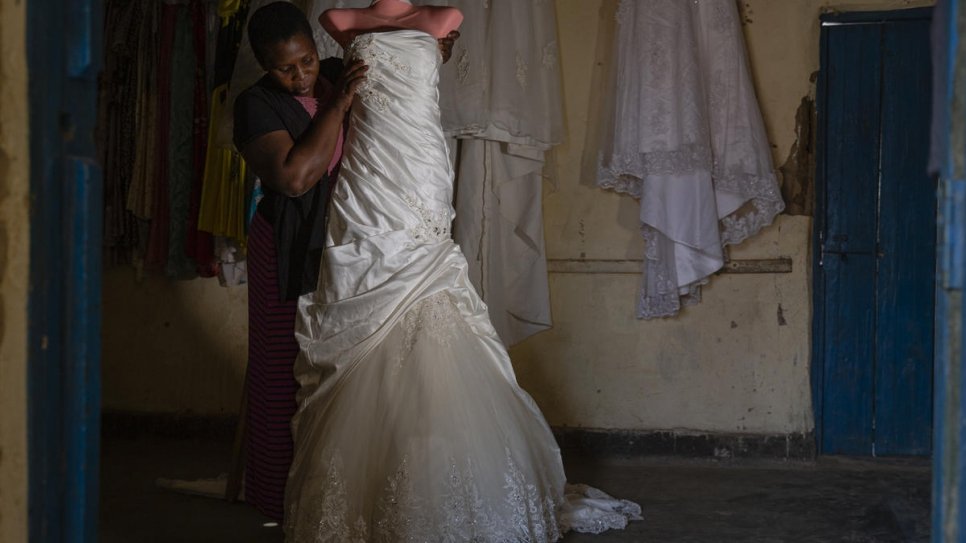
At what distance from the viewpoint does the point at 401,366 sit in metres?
3.46

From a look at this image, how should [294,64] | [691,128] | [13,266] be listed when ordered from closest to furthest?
[13,266] < [294,64] < [691,128]

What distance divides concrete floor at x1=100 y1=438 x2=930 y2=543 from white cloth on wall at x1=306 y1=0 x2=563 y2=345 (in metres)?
0.88

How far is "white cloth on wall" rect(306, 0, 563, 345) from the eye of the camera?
15.7 ft

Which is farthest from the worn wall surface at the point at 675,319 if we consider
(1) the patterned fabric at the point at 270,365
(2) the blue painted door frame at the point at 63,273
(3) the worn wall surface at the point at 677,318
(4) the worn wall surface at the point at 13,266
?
(4) the worn wall surface at the point at 13,266

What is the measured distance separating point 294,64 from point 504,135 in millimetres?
1499

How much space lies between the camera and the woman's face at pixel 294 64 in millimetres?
3537

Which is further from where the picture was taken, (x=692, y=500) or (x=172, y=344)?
(x=172, y=344)

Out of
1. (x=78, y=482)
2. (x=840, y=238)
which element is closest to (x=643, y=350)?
(x=840, y=238)

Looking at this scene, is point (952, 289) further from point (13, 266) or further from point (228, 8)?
point (228, 8)

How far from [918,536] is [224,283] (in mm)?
3500

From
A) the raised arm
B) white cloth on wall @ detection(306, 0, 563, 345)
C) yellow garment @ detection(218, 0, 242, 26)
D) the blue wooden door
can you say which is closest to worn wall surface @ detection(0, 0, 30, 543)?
the raised arm

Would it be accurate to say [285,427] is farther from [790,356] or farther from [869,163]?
[869,163]

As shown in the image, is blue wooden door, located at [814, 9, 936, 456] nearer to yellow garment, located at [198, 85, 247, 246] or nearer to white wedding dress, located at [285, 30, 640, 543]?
white wedding dress, located at [285, 30, 640, 543]

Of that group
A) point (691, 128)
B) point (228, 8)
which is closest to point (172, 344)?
point (228, 8)
